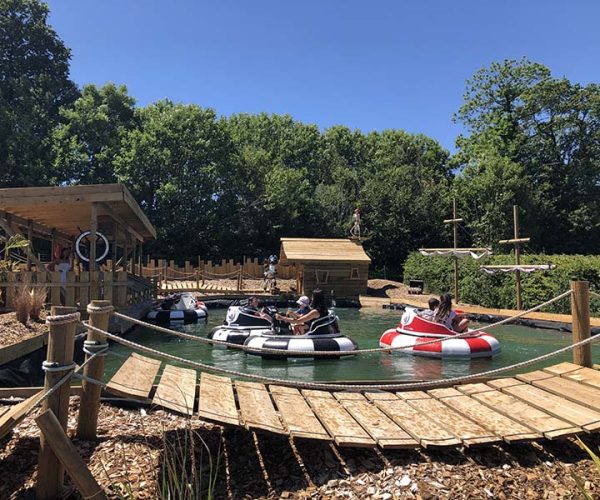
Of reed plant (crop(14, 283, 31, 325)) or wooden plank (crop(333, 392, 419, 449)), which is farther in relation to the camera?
reed plant (crop(14, 283, 31, 325))

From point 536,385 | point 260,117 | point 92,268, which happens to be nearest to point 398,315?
point 92,268

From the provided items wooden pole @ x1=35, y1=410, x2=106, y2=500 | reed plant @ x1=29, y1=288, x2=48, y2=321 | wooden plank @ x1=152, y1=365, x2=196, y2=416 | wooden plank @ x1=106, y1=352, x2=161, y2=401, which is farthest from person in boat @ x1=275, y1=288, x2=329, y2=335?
wooden pole @ x1=35, y1=410, x2=106, y2=500

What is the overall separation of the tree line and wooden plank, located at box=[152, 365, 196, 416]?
31.6 metres

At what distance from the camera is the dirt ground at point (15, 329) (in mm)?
7902

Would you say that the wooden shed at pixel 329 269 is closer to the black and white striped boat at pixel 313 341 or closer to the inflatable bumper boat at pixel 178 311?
the inflatable bumper boat at pixel 178 311

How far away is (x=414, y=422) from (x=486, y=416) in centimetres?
67

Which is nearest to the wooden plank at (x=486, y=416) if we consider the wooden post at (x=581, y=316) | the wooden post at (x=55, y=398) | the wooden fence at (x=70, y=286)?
the wooden post at (x=581, y=316)

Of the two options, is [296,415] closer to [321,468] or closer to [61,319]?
[321,468]

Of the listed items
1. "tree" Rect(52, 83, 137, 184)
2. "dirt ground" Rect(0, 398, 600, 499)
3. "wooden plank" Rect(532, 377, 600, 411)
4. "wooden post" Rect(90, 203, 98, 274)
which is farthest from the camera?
"tree" Rect(52, 83, 137, 184)

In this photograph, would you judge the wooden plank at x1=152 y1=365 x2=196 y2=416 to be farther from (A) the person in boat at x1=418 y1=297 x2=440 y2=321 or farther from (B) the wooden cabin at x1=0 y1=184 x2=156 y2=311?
(A) the person in boat at x1=418 y1=297 x2=440 y2=321

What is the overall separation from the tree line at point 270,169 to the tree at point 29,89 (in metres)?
0.09

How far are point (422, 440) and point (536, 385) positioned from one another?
2.12 meters

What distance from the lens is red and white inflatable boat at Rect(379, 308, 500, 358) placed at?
37.9ft

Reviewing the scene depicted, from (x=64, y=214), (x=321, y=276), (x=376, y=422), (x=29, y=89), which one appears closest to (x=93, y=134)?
(x=29, y=89)
